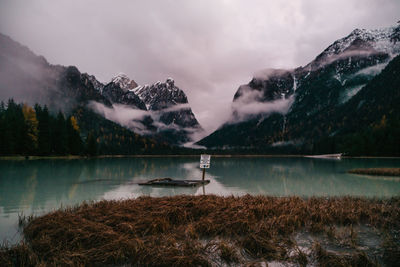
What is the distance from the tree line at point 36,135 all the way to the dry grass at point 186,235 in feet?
295

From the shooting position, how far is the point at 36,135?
93.9 m

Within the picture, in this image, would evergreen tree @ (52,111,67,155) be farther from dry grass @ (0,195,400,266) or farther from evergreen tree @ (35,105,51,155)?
dry grass @ (0,195,400,266)

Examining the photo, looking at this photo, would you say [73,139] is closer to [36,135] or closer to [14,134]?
[36,135]

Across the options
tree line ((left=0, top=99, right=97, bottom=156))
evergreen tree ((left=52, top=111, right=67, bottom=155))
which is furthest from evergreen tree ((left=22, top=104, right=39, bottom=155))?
evergreen tree ((left=52, top=111, right=67, bottom=155))

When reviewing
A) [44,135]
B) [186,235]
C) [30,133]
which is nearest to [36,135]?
[30,133]

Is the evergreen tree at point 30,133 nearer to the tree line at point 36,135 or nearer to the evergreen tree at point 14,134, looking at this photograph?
the tree line at point 36,135

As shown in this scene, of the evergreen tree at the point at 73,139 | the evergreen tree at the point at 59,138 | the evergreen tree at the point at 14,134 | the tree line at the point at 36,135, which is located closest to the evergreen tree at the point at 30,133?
the tree line at the point at 36,135

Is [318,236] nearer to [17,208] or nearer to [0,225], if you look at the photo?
[0,225]

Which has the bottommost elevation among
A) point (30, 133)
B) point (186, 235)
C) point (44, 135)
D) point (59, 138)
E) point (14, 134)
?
point (186, 235)

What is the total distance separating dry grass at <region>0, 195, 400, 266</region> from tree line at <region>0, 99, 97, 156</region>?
9004 centimetres

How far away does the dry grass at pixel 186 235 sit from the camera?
781 cm

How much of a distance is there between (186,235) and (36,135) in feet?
335

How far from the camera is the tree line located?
85438 millimetres

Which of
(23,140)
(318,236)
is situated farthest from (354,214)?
(23,140)
